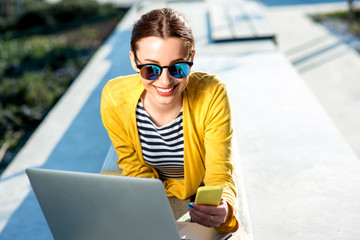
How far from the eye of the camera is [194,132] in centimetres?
184

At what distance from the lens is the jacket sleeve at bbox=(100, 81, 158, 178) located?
1.94 m

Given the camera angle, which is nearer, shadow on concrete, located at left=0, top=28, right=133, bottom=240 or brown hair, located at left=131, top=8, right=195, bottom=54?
brown hair, located at left=131, top=8, right=195, bottom=54

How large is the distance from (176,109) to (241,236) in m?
0.67

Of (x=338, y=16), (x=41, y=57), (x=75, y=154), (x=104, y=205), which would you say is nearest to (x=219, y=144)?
(x=104, y=205)

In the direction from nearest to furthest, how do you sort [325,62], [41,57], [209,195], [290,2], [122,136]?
[209,195], [122,136], [325,62], [41,57], [290,2]

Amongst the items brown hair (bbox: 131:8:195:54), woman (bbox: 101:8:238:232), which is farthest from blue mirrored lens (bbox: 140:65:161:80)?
brown hair (bbox: 131:8:195:54)

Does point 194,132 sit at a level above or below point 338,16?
above

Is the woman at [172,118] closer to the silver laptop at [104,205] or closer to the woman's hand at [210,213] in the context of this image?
the woman's hand at [210,213]

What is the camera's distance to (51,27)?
7973mm

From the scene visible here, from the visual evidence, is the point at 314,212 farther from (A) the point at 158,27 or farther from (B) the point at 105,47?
(B) the point at 105,47

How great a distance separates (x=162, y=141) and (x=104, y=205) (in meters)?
0.63

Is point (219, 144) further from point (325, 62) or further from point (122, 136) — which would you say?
point (325, 62)

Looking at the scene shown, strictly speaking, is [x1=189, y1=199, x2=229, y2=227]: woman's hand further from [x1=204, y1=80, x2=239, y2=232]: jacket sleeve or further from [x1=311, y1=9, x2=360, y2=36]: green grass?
[x1=311, y1=9, x2=360, y2=36]: green grass

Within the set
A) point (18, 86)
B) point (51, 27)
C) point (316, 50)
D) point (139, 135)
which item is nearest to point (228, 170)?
point (139, 135)
